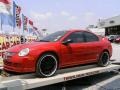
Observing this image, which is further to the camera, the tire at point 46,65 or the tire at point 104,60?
the tire at point 104,60

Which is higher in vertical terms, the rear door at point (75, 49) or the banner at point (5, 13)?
the banner at point (5, 13)

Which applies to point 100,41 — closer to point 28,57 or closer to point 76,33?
point 76,33

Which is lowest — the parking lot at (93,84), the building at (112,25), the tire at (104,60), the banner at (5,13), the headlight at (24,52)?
the parking lot at (93,84)

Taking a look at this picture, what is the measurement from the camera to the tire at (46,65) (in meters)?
6.99

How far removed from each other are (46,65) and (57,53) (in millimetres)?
479

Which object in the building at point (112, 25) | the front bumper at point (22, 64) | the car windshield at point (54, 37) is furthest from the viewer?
the building at point (112, 25)

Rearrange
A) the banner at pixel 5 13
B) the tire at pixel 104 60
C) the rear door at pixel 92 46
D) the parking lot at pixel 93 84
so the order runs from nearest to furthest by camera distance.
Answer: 1. the parking lot at pixel 93 84
2. the rear door at pixel 92 46
3. the tire at pixel 104 60
4. the banner at pixel 5 13

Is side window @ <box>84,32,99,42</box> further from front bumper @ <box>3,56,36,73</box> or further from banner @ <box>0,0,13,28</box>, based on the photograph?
banner @ <box>0,0,13,28</box>

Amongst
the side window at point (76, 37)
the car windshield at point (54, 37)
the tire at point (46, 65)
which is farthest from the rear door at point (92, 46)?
the tire at point (46, 65)

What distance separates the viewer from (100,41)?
921 centimetres

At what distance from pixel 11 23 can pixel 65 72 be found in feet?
11.2

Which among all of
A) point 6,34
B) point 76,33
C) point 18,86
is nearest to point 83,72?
point 76,33

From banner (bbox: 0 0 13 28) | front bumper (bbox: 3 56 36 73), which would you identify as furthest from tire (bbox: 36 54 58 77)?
banner (bbox: 0 0 13 28)

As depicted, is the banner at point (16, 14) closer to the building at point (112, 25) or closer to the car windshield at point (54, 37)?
the car windshield at point (54, 37)
